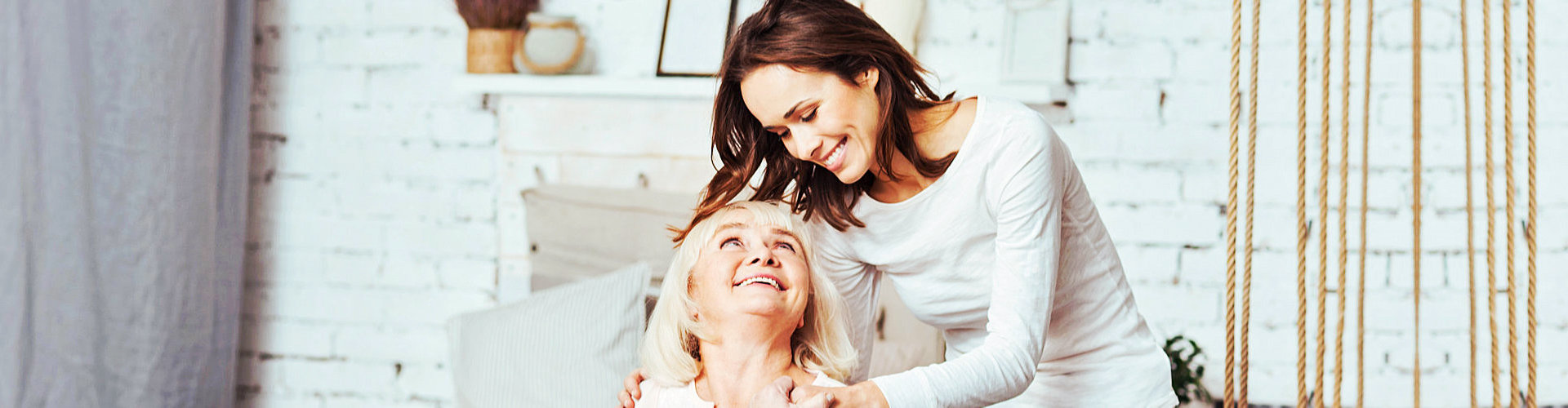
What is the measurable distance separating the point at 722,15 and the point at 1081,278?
1109 mm

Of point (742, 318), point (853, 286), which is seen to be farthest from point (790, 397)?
point (853, 286)

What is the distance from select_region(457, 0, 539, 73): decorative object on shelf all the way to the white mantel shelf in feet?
0.08

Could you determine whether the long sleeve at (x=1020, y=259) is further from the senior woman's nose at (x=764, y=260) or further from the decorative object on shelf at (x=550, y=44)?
the decorative object on shelf at (x=550, y=44)

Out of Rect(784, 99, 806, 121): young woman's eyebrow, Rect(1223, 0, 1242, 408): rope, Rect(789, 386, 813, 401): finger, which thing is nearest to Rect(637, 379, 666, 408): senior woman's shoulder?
Rect(789, 386, 813, 401): finger

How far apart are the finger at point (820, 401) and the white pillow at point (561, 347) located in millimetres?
840

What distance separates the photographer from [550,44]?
2121 mm

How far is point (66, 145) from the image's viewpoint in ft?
6.48

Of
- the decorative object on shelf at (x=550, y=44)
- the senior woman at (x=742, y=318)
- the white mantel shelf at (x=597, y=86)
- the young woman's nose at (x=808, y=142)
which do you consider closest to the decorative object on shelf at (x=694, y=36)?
the white mantel shelf at (x=597, y=86)

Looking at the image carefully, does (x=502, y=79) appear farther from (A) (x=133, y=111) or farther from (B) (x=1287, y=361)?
(B) (x=1287, y=361)

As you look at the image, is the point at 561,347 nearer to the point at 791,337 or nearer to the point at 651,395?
the point at 651,395

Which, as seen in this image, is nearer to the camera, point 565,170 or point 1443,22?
point 1443,22

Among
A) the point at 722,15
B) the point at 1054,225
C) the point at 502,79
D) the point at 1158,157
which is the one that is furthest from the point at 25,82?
the point at 1158,157

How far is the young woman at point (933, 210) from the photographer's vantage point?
105 centimetres

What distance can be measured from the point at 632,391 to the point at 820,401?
1.31 feet
